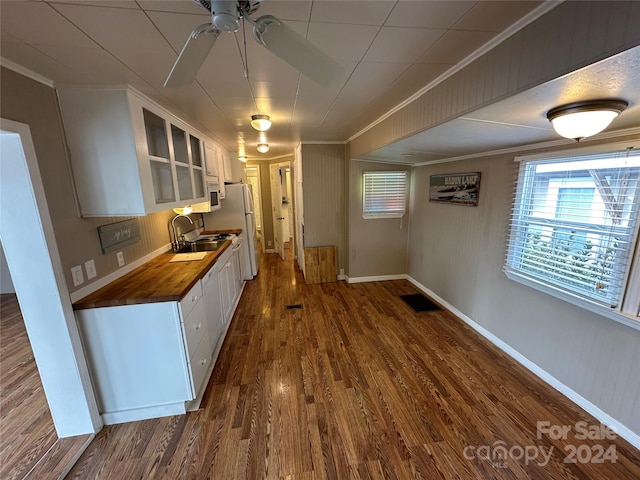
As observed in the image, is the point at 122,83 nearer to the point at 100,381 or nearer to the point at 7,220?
the point at 7,220

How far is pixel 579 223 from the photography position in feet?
6.33

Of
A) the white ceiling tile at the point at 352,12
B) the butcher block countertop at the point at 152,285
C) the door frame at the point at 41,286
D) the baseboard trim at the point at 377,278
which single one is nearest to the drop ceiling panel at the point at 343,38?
the white ceiling tile at the point at 352,12

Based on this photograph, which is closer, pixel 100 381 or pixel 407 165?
pixel 100 381

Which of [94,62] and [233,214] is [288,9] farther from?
[233,214]

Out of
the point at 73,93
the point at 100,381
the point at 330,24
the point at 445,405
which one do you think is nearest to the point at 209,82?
the point at 73,93

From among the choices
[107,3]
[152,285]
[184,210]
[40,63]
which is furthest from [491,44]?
[184,210]

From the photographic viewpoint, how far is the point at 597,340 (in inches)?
72.9

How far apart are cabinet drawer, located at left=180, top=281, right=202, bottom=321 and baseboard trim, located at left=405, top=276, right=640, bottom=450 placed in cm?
293

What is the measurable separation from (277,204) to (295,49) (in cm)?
521

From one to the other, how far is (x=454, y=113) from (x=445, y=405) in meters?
2.04

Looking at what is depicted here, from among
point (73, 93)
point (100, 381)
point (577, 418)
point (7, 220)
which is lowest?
point (577, 418)

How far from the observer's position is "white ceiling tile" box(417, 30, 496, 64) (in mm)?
1200

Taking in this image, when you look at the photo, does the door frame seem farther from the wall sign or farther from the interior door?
the interior door

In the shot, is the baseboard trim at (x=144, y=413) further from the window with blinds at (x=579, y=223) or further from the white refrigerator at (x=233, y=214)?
the window with blinds at (x=579, y=223)
